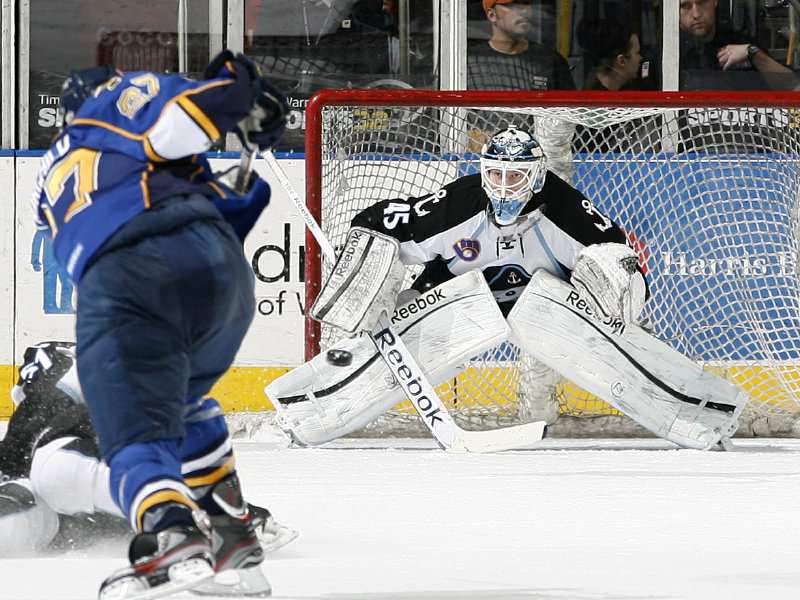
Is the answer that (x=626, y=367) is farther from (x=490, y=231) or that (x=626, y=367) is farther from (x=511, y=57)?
(x=511, y=57)

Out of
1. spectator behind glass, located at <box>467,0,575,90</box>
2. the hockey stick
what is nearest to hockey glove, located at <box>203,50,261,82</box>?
the hockey stick

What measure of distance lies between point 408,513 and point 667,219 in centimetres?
208

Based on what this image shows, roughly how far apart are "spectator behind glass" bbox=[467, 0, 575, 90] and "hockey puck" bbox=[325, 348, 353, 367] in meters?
1.37

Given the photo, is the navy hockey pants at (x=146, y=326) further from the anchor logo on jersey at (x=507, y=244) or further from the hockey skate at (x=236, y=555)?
the anchor logo on jersey at (x=507, y=244)

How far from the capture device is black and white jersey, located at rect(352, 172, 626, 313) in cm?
406

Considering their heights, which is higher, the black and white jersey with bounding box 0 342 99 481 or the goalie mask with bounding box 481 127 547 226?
the goalie mask with bounding box 481 127 547 226

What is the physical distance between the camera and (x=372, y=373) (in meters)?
4.00

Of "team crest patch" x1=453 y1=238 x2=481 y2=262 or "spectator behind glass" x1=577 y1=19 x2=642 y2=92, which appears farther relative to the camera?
"spectator behind glass" x1=577 y1=19 x2=642 y2=92

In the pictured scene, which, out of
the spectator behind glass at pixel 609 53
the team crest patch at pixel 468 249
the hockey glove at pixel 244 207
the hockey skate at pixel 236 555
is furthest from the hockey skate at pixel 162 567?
the spectator behind glass at pixel 609 53

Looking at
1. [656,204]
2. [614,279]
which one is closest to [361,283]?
[614,279]

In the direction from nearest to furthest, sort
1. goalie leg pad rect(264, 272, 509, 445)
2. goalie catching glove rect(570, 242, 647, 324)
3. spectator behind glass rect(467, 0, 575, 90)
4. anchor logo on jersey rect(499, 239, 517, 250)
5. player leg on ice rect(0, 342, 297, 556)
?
player leg on ice rect(0, 342, 297, 556)
goalie catching glove rect(570, 242, 647, 324)
goalie leg pad rect(264, 272, 509, 445)
anchor logo on jersey rect(499, 239, 517, 250)
spectator behind glass rect(467, 0, 575, 90)

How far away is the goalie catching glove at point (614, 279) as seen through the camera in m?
3.82

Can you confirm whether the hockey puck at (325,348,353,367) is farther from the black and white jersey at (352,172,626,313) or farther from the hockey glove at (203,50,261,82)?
the hockey glove at (203,50,261,82)

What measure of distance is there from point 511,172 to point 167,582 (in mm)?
2566
